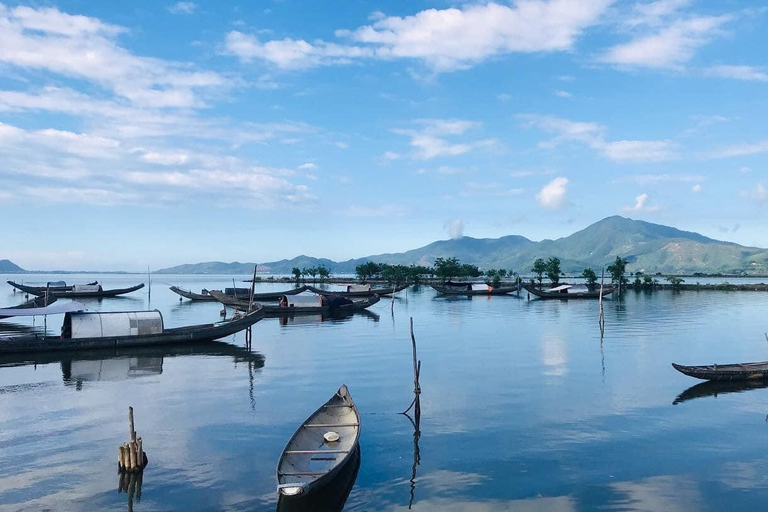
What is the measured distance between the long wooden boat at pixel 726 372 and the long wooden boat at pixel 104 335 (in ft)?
115

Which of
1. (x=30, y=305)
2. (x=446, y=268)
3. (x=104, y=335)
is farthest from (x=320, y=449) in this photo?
(x=446, y=268)

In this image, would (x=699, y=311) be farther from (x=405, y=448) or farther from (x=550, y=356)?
(x=405, y=448)

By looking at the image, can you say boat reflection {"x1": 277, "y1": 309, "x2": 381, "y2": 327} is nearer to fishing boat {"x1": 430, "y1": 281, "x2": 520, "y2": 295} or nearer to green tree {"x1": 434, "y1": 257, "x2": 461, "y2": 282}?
fishing boat {"x1": 430, "y1": 281, "x2": 520, "y2": 295}

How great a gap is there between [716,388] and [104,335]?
4018 cm

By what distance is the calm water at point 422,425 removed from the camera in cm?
1658

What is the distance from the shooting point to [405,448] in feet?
67.0

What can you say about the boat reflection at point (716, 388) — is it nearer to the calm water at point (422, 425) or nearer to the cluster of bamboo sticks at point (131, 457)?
the calm water at point (422, 425)

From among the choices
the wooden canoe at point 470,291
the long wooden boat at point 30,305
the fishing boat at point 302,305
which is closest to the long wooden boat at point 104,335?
the long wooden boat at point 30,305

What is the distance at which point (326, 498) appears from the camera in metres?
15.9

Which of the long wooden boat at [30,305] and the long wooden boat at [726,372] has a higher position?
the long wooden boat at [30,305]

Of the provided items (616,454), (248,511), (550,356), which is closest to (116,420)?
(248,511)

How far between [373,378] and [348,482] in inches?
600

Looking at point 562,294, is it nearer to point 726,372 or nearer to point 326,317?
point 326,317

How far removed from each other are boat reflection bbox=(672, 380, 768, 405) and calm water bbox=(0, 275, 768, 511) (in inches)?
14.8
